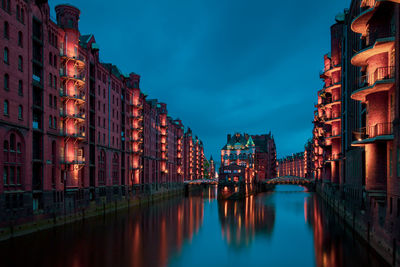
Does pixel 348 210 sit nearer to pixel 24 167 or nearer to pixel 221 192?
pixel 24 167

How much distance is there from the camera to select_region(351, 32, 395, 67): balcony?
2619 centimetres

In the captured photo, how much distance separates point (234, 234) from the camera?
4550 cm

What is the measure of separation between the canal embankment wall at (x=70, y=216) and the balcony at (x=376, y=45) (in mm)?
35647

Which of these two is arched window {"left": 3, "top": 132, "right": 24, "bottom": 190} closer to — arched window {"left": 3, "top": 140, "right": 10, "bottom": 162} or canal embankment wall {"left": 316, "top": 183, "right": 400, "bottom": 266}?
arched window {"left": 3, "top": 140, "right": 10, "bottom": 162}

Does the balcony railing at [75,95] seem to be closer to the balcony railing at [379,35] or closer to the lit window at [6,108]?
the lit window at [6,108]

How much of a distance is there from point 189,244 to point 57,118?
2450cm

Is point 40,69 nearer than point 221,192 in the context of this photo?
Yes

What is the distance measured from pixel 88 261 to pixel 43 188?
17.6m

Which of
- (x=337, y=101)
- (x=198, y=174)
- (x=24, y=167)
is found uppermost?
(x=337, y=101)

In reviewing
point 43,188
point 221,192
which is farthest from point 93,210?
point 221,192

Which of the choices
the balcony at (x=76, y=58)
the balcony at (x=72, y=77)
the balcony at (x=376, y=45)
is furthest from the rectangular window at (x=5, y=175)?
the balcony at (x=376, y=45)

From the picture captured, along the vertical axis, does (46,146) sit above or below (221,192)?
above

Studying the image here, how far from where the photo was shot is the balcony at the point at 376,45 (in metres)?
26.2

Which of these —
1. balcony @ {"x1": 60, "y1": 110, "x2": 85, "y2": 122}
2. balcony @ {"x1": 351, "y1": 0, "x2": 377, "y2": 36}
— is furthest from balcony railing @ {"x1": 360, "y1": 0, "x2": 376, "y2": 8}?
balcony @ {"x1": 60, "y1": 110, "x2": 85, "y2": 122}
